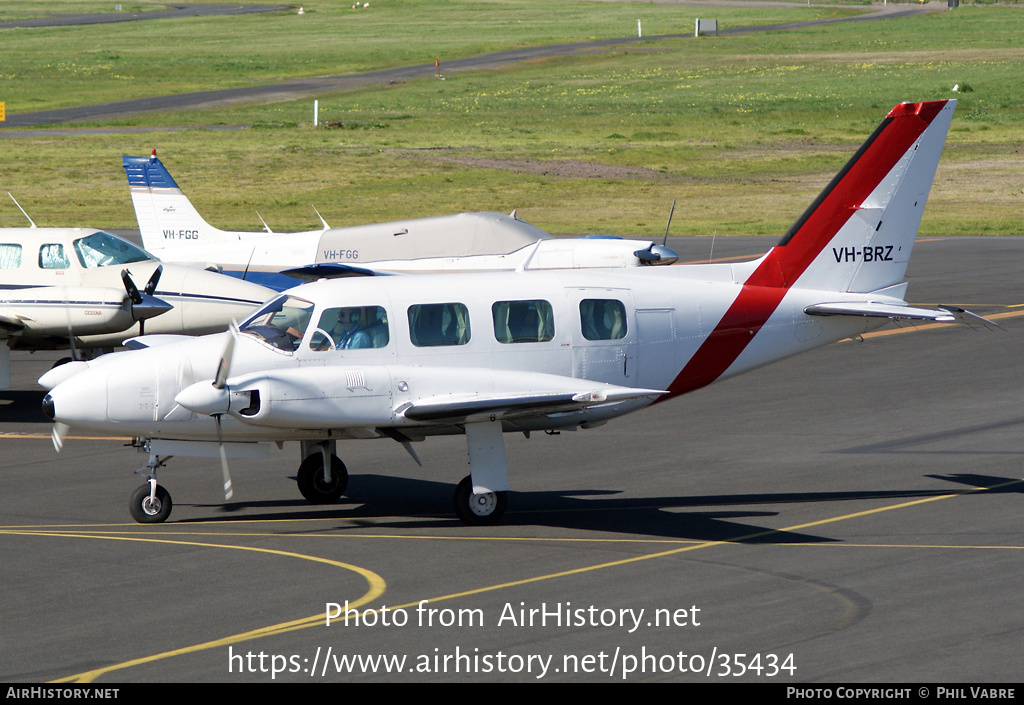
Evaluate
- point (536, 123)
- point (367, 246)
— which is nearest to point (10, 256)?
point (367, 246)

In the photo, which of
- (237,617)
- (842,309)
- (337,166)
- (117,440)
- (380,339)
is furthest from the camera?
(337,166)

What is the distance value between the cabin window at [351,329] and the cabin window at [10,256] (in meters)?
9.73

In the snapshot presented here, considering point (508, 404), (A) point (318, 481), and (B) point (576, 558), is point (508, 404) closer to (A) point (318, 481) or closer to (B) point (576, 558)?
(B) point (576, 558)

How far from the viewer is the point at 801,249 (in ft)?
54.1

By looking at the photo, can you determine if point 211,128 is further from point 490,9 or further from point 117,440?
point 490,9

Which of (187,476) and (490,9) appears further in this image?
(490,9)

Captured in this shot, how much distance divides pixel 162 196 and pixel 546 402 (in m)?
19.1

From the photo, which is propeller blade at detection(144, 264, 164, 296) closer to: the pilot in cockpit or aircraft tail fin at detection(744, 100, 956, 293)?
the pilot in cockpit

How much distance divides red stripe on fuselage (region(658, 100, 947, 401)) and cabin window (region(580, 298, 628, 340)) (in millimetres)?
1072

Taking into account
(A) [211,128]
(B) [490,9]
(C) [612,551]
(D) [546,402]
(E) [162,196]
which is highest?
(B) [490,9]

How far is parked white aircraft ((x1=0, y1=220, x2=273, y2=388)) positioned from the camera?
20594 millimetres

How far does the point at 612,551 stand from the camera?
1327 centimetres

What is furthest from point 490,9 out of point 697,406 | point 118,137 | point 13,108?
point 697,406

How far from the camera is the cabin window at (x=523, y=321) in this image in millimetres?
14766
